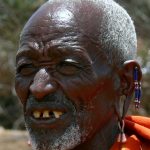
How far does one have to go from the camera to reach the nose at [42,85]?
142 inches

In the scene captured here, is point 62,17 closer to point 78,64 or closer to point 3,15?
point 78,64

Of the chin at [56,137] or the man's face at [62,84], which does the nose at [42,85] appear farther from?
the chin at [56,137]

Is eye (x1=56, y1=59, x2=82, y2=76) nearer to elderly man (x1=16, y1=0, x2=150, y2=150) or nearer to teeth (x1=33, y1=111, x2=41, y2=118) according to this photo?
elderly man (x1=16, y1=0, x2=150, y2=150)

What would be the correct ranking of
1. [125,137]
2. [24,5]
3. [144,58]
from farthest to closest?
1. [24,5]
2. [144,58]
3. [125,137]

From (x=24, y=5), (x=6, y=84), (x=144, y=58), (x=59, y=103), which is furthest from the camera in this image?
(x=6, y=84)

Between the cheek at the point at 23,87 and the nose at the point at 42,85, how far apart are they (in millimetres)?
67

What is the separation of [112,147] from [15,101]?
7.58 metres

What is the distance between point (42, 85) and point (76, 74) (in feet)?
0.66

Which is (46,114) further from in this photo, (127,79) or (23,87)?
(127,79)

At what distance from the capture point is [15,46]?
9.82m

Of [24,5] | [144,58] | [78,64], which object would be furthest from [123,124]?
[24,5]

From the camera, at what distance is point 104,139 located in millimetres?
3855

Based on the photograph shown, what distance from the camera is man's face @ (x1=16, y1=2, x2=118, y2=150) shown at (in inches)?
143

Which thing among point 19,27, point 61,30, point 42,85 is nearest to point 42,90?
point 42,85
